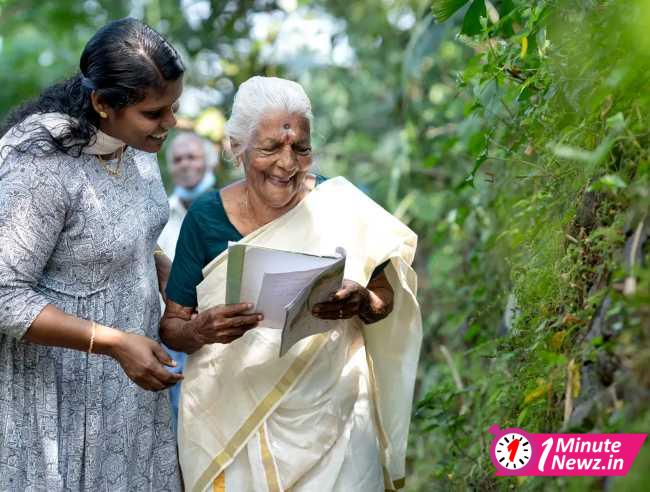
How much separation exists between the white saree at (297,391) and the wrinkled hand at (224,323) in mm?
223

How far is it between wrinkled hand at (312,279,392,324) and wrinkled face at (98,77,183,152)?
29.8 inches

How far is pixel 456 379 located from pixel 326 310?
2.32m

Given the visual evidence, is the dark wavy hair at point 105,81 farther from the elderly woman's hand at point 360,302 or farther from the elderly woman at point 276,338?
the elderly woman's hand at point 360,302

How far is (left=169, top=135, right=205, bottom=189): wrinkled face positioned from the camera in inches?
299

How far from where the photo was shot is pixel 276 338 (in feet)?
12.5

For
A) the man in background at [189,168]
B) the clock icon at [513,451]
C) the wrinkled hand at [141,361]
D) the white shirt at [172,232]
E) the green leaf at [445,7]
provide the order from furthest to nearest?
1. the man in background at [189,168]
2. the white shirt at [172,232]
3. the green leaf at [445,7]
4. the wrinkled hand at [141,361]
5. the clock icon at [513,451]

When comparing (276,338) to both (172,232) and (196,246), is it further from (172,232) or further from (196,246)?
(172,232)

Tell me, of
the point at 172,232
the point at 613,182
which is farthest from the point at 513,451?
the point at 172,232

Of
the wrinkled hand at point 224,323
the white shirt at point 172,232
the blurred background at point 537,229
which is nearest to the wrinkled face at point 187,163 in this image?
the white shirt at point 172,232

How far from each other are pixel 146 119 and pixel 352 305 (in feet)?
2.95

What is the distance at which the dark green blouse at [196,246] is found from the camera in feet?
12.5

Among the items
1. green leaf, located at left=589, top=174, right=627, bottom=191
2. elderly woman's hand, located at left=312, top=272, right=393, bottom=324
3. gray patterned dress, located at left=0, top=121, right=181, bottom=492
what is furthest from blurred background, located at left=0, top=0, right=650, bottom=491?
gray patterned dress, located at left=0, top=121, right=181, bottom=492

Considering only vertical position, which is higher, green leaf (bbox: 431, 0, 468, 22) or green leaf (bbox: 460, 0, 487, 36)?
green leaf (bbox: 431, 0, 468, 22)

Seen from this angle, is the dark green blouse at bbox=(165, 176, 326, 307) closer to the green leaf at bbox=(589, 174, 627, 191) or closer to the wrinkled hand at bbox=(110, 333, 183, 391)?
the wrinkled hand at bbox=(110, 333, 183, 391)
